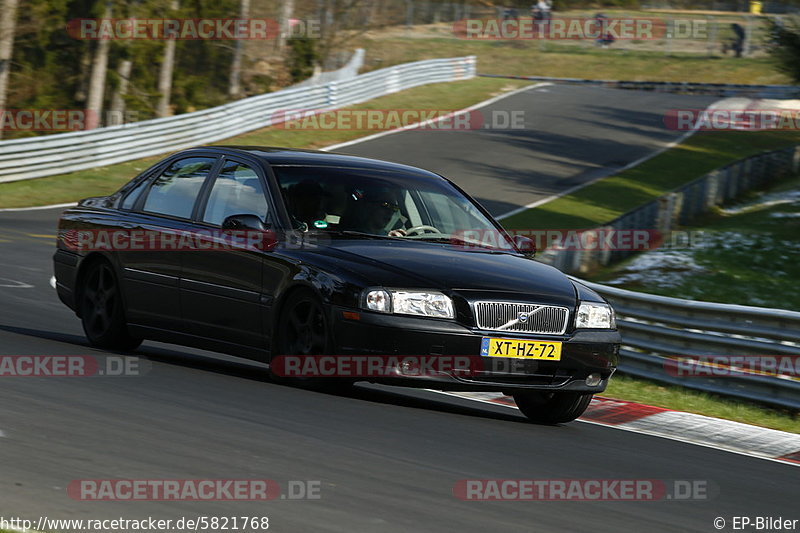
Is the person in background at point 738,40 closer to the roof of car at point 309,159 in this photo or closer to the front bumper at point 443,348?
the roof of car at point 309,159

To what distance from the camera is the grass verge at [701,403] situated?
9.97 meters

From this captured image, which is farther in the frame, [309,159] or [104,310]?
[104,310]

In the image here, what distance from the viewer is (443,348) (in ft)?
24.3

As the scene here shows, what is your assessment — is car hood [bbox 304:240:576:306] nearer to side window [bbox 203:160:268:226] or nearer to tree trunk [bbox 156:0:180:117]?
side window [bbox 203:160:268:226]

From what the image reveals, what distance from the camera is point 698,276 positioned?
63.5ft

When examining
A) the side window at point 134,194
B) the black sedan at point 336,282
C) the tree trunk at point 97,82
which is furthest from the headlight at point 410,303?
the tree trunk at point 97,82

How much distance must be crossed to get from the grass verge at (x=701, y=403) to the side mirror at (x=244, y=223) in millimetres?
3763

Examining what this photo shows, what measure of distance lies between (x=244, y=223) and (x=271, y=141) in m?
25.1

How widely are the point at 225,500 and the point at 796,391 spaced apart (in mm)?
6212

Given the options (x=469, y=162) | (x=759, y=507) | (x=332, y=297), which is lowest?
(x=469, y=162)

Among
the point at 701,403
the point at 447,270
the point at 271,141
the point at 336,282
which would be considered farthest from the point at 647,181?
the point at 336,282

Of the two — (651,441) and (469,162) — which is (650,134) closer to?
(469,162)

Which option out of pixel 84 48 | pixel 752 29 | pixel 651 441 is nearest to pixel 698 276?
pixel 651 441

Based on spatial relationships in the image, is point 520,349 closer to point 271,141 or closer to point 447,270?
point 447,270
